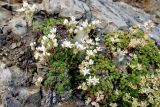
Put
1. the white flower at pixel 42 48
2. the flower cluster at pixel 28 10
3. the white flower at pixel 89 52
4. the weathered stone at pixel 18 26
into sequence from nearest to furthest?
the white flower at pixel 42 48 → the white flower at pixel 89 52 → the flower cluster at pixel 28 10 → the weathered stone at pixel 18 26

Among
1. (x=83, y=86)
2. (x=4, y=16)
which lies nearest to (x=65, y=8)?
(x=4, y=16)

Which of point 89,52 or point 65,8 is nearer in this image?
point 89,52

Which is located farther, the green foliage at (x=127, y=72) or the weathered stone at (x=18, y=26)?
the weathered stone at (x=18, y=26)

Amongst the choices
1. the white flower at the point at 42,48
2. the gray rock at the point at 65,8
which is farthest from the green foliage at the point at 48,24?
the white flower at the point at 42,48

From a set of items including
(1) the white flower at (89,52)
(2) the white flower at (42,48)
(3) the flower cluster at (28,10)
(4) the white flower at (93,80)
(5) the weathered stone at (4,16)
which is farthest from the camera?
(5) the weathered stone at (4,16)

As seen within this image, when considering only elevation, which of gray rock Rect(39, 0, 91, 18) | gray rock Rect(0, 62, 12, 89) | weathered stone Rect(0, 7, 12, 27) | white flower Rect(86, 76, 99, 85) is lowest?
gray rock Rect(0, 62, 12, 89)

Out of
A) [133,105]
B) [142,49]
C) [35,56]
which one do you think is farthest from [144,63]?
[35,56]

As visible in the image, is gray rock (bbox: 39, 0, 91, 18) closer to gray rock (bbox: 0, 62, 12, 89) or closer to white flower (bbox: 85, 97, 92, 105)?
gray rock (bbox: 0, 62, 12, 89)

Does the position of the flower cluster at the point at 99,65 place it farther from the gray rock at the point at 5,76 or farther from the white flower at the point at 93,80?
the gray rock at the point at 5,76

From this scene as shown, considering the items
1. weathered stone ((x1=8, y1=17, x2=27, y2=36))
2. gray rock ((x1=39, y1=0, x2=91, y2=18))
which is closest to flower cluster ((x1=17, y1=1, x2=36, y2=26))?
weathered stone ((x1=8, y1=17, x2=27, y2=36))

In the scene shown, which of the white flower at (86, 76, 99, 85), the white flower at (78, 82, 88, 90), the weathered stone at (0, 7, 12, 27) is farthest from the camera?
the weathered stone at (0, 7, 12, 27)

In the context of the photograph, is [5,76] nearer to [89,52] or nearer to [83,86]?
[83,86]
